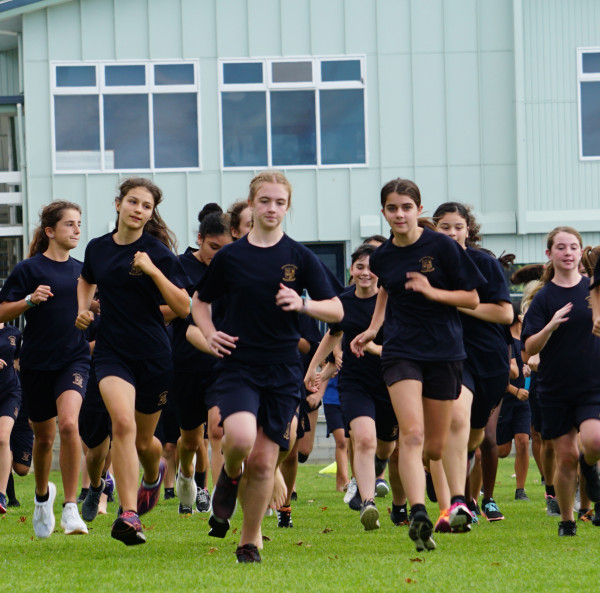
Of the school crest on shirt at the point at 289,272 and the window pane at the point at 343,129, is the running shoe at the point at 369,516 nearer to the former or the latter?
the school crest on shirt at the point at 289,272

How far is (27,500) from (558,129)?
531 inches

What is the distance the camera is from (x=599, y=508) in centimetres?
988

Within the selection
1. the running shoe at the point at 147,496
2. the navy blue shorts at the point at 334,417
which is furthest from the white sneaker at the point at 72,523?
the navy blue shorts at the point at 334,417

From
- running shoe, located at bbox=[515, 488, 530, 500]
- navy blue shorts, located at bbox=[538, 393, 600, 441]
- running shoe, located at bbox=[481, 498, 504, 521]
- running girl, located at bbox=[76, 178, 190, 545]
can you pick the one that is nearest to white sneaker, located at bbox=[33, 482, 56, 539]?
running girl, located at bbox=[76, 178, 190, 545]

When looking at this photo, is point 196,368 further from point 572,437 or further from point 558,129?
point 558,129

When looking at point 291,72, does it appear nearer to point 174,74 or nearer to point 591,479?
point 174,74

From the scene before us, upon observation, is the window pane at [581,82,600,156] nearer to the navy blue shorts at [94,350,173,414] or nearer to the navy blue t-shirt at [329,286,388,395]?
the navy blue t-shirt at [329,286,388,395]

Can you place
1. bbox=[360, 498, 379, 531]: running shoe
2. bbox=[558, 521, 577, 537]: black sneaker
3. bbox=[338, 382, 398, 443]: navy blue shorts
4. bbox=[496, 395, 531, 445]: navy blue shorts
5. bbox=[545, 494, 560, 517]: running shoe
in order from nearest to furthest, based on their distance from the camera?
bbox=[558, 521, 577, 537]: black sneaker
bbox=[360, 498, 379, 531]: running shoe
bbox=[338, 382, 398, 443]: navy blue shorts
bbox=[545, 494, 560, 517]: running shoe
bbox=[496, 395, 531, 445]: navy blue shorts

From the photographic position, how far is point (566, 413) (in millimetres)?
8953

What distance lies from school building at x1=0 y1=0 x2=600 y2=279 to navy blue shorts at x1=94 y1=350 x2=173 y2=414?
1531 centimetres

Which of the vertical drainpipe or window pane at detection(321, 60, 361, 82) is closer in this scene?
the vertical drainpipe

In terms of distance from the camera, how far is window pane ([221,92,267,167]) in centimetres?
2372

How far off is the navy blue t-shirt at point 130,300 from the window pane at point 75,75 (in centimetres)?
1595

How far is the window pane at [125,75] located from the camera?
2359 centimetres
